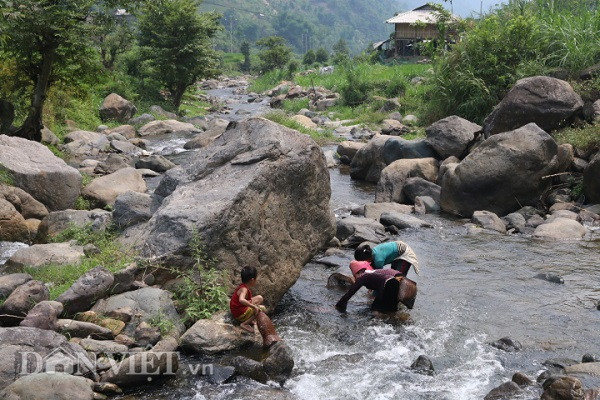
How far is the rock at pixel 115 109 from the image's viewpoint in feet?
89.6

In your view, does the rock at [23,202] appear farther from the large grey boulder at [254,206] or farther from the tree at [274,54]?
the tree at [274,54]

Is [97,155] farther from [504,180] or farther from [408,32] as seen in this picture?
[408,32]

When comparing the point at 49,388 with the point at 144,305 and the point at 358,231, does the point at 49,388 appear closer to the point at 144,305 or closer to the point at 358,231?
the point at 144,305

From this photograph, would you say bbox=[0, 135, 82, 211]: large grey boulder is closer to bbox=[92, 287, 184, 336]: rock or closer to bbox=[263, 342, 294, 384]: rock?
bbox=[92, 287, 184, 336]: rock

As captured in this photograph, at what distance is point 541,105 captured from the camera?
16.8 meters

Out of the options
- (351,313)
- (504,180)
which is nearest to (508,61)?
(504,180)

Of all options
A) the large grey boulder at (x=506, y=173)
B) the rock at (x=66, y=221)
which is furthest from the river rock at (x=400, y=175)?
the rock at (x=66, y=221)

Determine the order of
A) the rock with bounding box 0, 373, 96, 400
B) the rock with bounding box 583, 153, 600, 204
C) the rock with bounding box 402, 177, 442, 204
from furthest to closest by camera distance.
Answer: the rock with bounding box 402, 177, 442, 204, the rock with bounding box 583, 153, 600, 204, the rock with bounding box 0, 373, 96, 400

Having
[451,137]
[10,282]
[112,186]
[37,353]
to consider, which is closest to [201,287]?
[37,353]

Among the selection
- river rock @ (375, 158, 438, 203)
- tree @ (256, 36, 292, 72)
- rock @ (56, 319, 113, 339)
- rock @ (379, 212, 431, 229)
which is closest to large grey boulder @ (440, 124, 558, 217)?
rock @ (379, 212, 431, 229)

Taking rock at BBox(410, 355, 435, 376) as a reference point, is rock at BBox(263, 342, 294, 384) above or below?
above

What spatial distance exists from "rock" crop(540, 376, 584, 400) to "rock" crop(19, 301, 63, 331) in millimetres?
5219

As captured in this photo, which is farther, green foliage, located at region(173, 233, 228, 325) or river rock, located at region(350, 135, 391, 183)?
river rock, located at region(350, 135, 391, 183)

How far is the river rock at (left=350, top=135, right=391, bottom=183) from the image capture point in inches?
738
